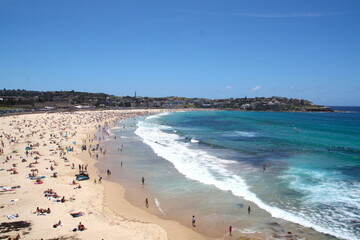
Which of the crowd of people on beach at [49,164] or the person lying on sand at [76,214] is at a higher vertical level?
the crowd of people on beach at [49,164]

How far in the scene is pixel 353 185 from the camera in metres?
20.4

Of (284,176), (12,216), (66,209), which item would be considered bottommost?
(66,209)

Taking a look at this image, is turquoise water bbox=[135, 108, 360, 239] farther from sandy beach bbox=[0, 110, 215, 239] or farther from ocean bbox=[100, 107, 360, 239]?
sandy beach bbox=[0, 110, 215, 239]

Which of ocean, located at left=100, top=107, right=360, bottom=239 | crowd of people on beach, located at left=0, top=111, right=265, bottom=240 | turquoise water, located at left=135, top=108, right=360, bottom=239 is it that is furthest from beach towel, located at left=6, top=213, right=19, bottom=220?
turquoise water, located at left=135, top=108, right=360, bottom=239

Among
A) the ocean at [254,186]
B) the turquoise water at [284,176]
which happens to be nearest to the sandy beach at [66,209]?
the ocean at [254,186]

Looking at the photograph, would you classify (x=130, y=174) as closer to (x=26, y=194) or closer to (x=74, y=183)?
(x=74, y=183)

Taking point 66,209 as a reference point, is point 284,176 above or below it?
above

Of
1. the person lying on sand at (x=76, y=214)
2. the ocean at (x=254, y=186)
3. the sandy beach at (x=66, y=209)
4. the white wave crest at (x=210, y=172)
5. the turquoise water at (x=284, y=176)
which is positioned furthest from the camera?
the turquoise water at (x=284, y=176)

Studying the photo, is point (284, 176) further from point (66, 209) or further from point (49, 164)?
point (49, 164)

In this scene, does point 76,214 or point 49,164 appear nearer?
point 76,214

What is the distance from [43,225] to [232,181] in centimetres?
1345

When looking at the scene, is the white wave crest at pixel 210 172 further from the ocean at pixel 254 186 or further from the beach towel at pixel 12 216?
the beach towel at pixel 12 216

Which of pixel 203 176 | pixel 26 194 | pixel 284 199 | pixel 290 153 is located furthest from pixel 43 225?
pixel 290 153

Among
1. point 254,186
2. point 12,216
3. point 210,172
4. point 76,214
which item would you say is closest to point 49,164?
point 12,216
